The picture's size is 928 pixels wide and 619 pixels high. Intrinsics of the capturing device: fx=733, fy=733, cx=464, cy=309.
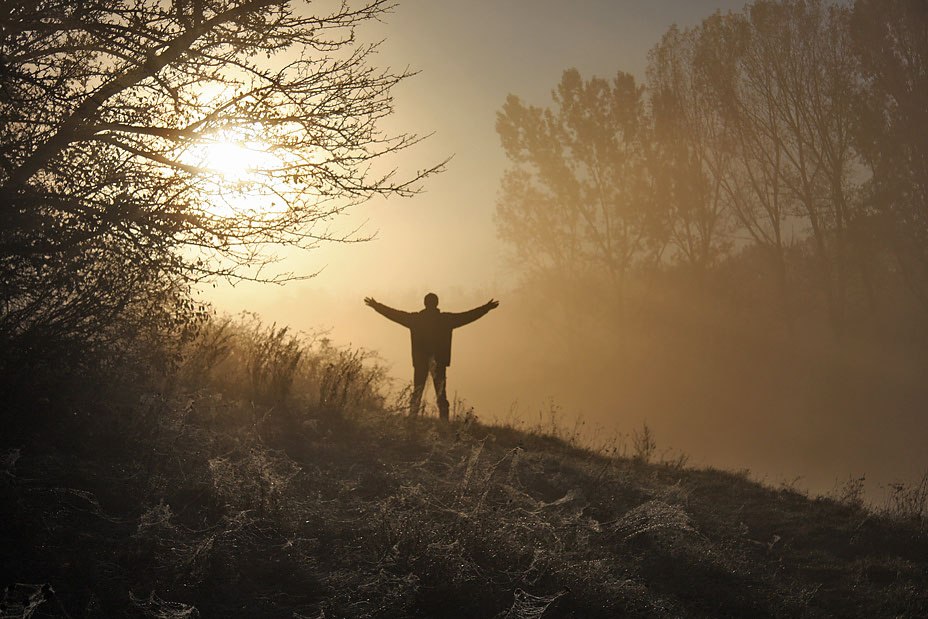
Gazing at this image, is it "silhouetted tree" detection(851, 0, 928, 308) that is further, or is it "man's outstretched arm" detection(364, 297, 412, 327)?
"silhouetted tree" detection(851, 0, 928, 308)

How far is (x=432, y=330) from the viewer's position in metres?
11.8

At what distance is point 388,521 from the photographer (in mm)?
5621

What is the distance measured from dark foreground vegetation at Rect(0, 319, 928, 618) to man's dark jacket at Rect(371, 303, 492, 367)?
231cm

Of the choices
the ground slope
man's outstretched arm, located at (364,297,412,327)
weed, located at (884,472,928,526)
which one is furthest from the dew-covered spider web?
man's outstretched arm, located at (364,297,412,327)

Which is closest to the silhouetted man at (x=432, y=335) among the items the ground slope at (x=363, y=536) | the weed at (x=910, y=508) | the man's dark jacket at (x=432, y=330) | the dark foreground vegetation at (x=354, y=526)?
the man's dark jacket at (x=432, y=330)

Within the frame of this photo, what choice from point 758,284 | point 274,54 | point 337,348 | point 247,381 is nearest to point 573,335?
point 758,284

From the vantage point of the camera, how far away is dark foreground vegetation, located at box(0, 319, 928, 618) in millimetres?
4715

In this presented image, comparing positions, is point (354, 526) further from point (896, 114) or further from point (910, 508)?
point (896, 114)

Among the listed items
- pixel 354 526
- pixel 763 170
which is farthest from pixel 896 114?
pixel 354 526

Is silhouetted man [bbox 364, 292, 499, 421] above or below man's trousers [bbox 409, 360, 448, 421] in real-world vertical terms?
above

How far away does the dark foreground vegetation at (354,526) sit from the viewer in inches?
186

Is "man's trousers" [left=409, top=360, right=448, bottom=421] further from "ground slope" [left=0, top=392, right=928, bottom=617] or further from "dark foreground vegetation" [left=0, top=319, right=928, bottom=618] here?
"ground slope" [left=0, top=392, right=928, bottom=617]

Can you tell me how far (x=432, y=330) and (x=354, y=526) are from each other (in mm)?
6100

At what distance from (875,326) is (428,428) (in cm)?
2378
